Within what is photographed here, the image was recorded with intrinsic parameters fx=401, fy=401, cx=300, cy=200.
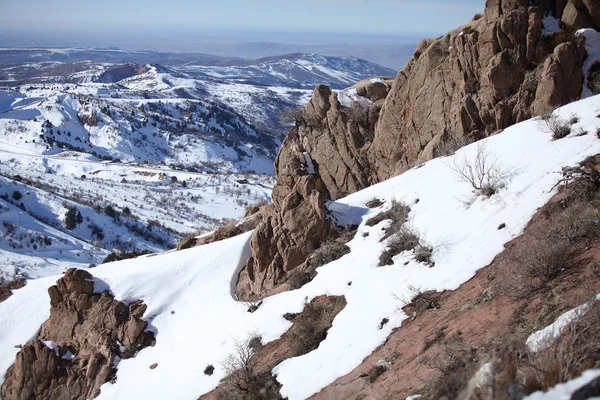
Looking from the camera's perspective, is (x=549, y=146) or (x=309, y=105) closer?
(x=549, y=146)

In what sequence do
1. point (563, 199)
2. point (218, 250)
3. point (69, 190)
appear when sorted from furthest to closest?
point (69, 190) < point (218, 250) < point (563, 199)

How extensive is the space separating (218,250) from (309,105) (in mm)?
17469

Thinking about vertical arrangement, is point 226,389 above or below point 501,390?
below

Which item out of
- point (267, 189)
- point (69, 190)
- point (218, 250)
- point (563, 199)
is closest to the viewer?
point (563, 199)

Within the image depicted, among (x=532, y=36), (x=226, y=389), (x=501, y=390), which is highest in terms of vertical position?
(x=532, y=36)

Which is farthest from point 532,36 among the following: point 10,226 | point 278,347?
point 10,226

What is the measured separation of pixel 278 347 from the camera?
51.3 ft

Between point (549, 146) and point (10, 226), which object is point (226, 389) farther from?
point (10, 226)

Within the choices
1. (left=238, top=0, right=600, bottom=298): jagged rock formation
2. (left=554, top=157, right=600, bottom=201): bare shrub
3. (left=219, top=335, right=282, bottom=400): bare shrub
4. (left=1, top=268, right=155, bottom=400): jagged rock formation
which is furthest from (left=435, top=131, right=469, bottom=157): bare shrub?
(left=1, top=268, right=155, bottom=400): jagged rock formation

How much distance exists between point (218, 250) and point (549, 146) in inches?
745

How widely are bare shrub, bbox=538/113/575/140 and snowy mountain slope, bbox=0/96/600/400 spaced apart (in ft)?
1.12

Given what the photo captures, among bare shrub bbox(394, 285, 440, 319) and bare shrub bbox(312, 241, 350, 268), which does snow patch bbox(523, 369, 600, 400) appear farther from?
bare shrub bbox(312, 241, 350, 268)

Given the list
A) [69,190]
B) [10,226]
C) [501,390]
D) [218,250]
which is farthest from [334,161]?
[69,190]

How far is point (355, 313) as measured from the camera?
1402 cm
